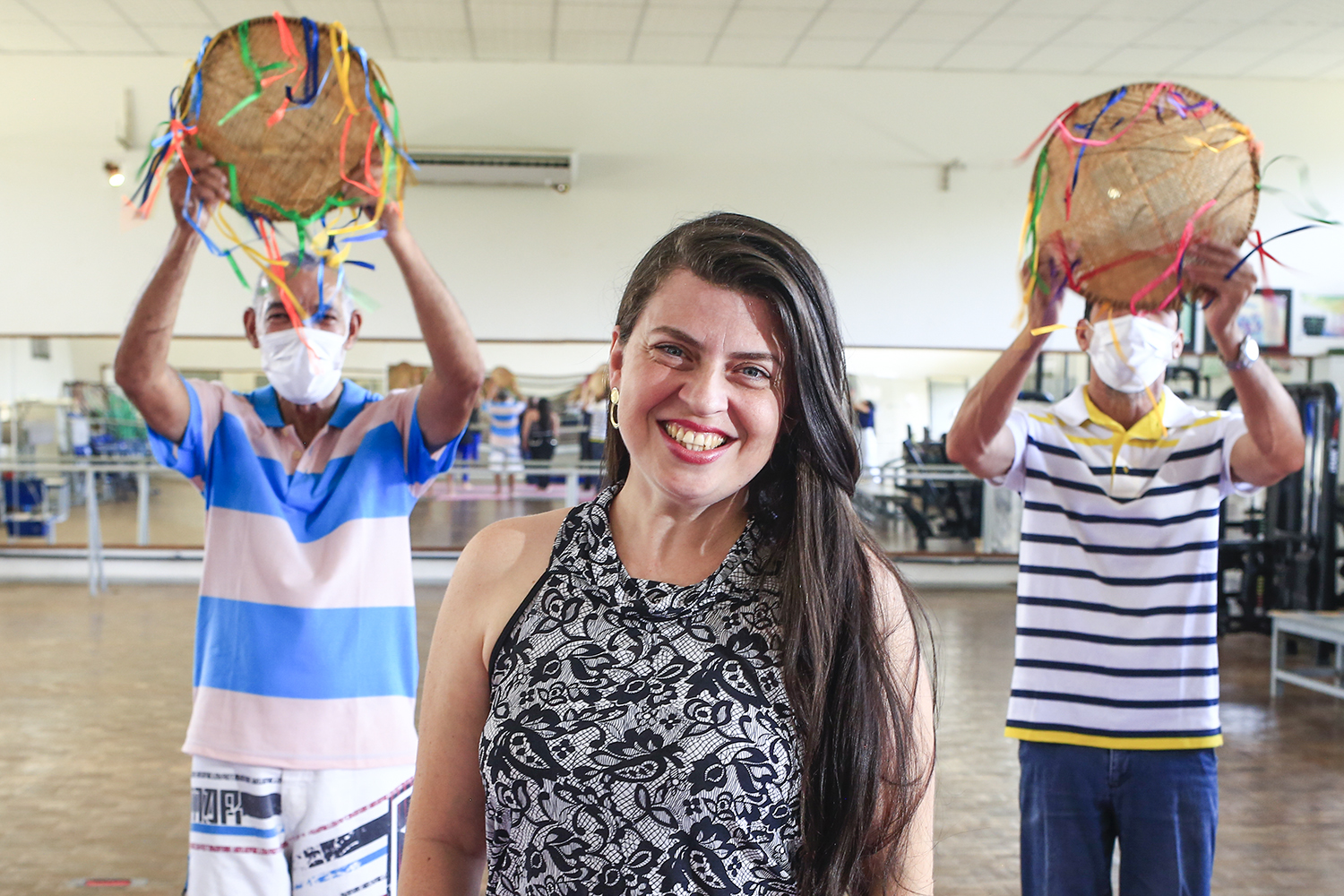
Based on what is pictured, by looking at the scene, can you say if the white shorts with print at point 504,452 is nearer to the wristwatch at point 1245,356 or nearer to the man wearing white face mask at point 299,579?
the man wearing white face mask at point 299,579

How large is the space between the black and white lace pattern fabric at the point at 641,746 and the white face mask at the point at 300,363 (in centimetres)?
109

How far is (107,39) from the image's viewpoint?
6.89 meters

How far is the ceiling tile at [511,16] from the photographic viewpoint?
20.8 feet

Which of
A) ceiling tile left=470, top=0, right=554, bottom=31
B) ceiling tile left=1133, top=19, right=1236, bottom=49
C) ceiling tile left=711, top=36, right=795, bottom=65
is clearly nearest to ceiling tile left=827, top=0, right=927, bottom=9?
ceiling tile left=711, top=36, right=795, bottom=65

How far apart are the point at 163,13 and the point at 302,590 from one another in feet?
20.6

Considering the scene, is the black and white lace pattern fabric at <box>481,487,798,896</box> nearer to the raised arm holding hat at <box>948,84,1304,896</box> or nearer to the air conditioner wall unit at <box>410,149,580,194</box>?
the raised arm holding hat at <box>948,84,1304,896</box>

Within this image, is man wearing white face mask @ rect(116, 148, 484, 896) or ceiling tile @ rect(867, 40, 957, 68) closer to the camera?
man wearing white face mask @ rect(116, 148, 484, 896)

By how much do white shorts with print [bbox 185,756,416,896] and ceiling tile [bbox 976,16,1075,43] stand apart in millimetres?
6618

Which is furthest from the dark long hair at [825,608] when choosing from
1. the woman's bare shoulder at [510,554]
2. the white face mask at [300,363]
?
the white face mask at [300,363]

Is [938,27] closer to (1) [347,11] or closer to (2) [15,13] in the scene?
(1) [347,11]

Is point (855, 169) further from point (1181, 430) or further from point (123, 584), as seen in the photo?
point (123, 584)

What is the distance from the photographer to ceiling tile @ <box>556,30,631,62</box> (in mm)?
6883

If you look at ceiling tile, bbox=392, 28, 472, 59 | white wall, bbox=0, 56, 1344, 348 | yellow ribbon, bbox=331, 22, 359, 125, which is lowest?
yellow ribbon, bbox=331, 22, 359, 125

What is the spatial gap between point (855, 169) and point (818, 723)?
23.3 ft
